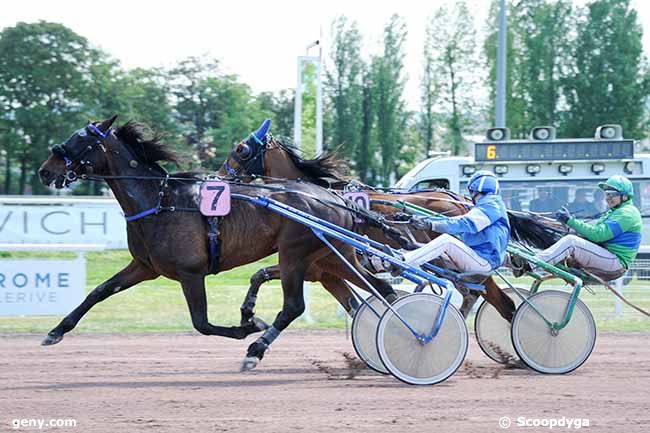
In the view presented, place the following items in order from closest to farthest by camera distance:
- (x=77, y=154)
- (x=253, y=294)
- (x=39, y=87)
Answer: (x=77, y=154), (x=253, y=294), (x=39, y=87)

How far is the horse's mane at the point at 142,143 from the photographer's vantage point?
308 inches

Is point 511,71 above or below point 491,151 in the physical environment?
above

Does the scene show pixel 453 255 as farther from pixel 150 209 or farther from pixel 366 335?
pixel 150 209

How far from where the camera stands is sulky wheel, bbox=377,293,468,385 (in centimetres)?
675

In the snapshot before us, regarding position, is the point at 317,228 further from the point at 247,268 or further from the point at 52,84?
the point at 52,84

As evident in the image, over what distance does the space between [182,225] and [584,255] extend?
310 cm

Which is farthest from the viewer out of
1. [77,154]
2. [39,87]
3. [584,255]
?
[39,87]

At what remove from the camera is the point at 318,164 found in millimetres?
8883

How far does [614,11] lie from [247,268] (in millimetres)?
14915

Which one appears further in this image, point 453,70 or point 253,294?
point 453,70

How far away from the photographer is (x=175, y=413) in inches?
227

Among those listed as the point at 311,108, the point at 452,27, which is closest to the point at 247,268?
the point at 311,108

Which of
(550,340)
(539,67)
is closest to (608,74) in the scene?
(539,67)

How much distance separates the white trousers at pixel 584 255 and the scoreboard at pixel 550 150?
6.13 m
